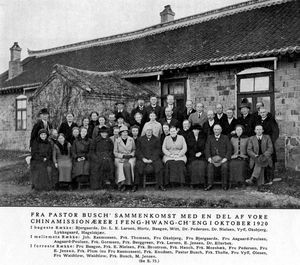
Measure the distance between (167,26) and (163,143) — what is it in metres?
5.00

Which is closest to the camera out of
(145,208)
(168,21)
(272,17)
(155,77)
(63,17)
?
(145,208)

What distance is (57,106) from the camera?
553 cm

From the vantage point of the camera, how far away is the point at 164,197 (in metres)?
4.04

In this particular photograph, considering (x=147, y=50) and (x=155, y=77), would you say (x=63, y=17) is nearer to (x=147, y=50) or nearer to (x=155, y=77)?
(x=155, y=77)

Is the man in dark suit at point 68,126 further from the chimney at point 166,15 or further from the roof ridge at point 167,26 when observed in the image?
the chimney at point 166,15

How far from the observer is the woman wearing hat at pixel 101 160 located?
4590 millimetres

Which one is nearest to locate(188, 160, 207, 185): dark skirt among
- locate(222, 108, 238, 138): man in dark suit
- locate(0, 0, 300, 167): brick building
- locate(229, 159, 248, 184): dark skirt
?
locate(229, 159, 248, 184): dark skirt

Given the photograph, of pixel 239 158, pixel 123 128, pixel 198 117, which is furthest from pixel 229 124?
pixel 123 128

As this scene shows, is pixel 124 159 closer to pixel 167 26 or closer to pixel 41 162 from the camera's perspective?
pixel 41 162

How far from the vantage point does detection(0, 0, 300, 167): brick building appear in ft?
18.4

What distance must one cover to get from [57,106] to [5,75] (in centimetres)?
640

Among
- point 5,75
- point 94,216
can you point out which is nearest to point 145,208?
point 94,216

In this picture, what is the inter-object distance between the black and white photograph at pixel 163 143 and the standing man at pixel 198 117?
0.01m

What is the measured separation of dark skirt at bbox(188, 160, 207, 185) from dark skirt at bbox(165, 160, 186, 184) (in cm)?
10
